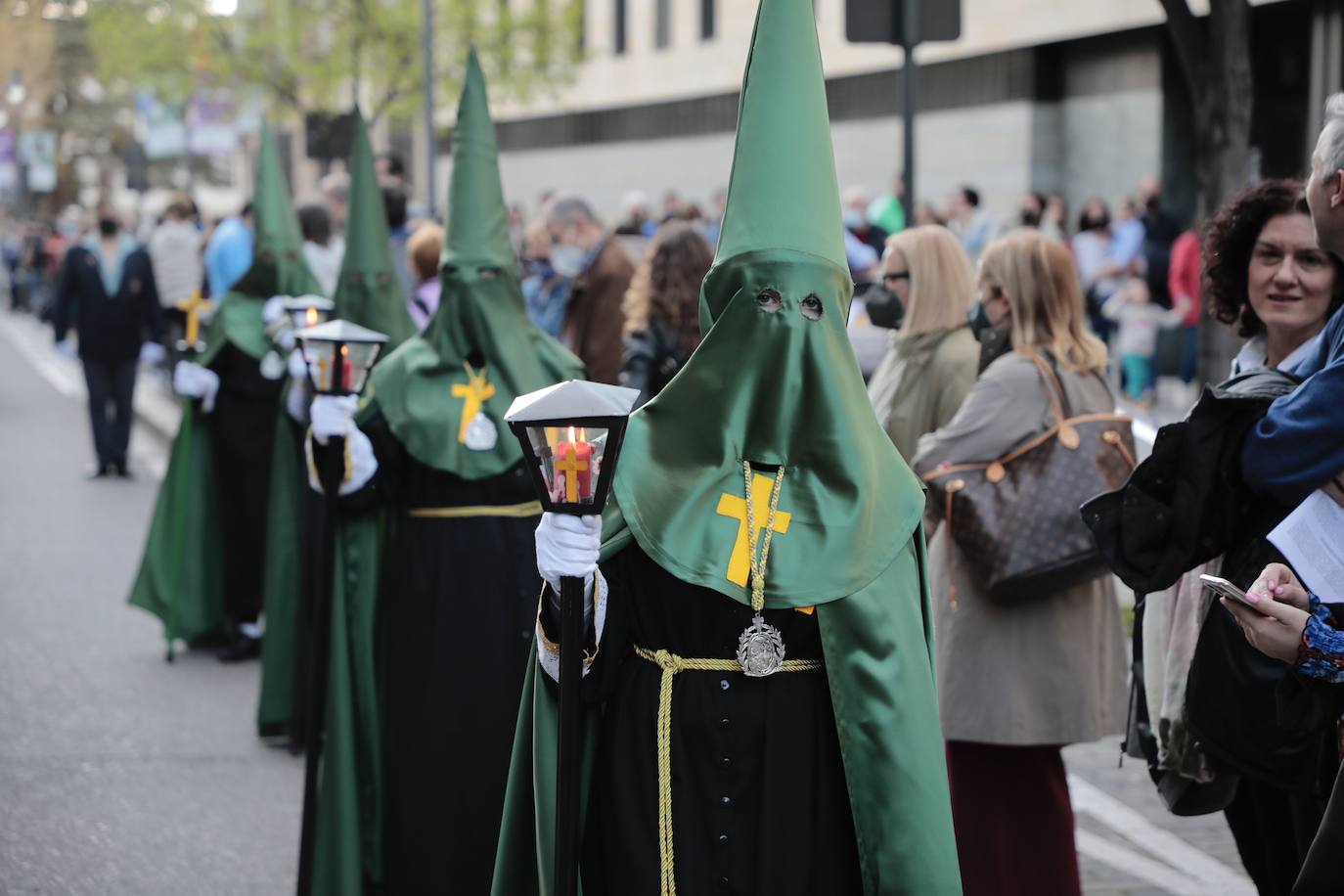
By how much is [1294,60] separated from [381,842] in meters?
18.6

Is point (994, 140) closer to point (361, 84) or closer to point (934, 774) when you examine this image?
point (361, 84)

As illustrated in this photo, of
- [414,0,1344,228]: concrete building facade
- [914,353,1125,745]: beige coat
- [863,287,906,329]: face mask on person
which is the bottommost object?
[914,353,1125,745]: beige coat

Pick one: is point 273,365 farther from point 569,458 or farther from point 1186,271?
point 1186,271

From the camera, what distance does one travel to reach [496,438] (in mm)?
5387

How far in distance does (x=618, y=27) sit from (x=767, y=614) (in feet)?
115

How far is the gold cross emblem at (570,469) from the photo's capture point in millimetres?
3211

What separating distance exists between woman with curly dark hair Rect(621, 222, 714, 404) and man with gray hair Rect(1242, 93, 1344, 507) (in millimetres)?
3367

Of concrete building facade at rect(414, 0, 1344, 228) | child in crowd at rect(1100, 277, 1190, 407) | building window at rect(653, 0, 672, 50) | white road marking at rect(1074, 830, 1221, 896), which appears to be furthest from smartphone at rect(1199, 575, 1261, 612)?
building window at rect(653, 0, 672, 50)

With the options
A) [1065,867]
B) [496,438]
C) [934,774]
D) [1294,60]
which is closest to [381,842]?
[496,438]

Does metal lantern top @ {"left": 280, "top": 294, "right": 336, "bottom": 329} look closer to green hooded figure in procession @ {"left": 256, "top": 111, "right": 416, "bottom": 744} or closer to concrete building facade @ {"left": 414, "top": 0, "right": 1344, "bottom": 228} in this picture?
green hooded figure in procession @ {"left": 256, "top": 111, "right": 416, "bottom": 744}

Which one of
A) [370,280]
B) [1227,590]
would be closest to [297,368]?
[370,280]

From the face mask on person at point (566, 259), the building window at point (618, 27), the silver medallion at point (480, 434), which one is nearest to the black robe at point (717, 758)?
the silver medallion at point (480, 434)

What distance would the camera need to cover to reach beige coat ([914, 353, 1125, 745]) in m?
5.05

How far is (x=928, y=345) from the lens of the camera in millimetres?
5750
